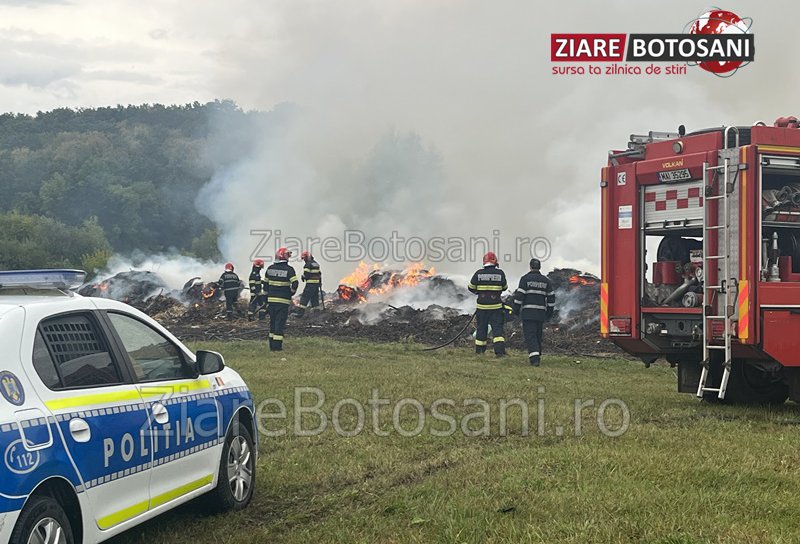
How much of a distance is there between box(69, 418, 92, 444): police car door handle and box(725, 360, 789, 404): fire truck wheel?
9.08m

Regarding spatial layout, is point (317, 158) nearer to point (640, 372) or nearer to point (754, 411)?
point (640, 372)

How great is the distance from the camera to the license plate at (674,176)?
1161cm

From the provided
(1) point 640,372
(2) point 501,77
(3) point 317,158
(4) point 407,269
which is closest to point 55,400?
(1) point 640,372

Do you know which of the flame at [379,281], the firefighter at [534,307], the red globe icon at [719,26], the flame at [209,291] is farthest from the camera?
the flame at [209,291]

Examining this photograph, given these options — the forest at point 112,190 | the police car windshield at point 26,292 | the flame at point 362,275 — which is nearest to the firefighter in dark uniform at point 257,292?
the flame at point 362,275

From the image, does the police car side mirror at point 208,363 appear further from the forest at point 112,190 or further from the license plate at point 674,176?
the forest at point 112,190

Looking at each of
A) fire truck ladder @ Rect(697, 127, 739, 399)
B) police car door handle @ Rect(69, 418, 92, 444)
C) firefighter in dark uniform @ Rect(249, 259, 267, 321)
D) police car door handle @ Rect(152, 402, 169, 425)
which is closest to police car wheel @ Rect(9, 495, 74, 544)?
police car door handle @ Rect(69, 418, 92, 444)

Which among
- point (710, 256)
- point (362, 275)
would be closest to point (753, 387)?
point (710, 256)

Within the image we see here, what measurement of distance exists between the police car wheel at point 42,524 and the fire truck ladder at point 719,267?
26.0ft

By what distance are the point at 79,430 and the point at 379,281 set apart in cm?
2496

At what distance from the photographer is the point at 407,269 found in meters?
29.7

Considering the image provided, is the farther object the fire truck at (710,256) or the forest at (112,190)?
the forest at (112,190)

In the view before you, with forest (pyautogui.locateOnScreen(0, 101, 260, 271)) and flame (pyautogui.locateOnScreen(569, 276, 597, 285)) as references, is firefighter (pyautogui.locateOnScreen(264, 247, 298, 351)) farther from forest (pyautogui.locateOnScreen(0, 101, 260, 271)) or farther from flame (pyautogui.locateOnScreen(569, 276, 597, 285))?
forest (pyautogui.locateOnScreen(0, 101, 260, 271))

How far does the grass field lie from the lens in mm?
5984
